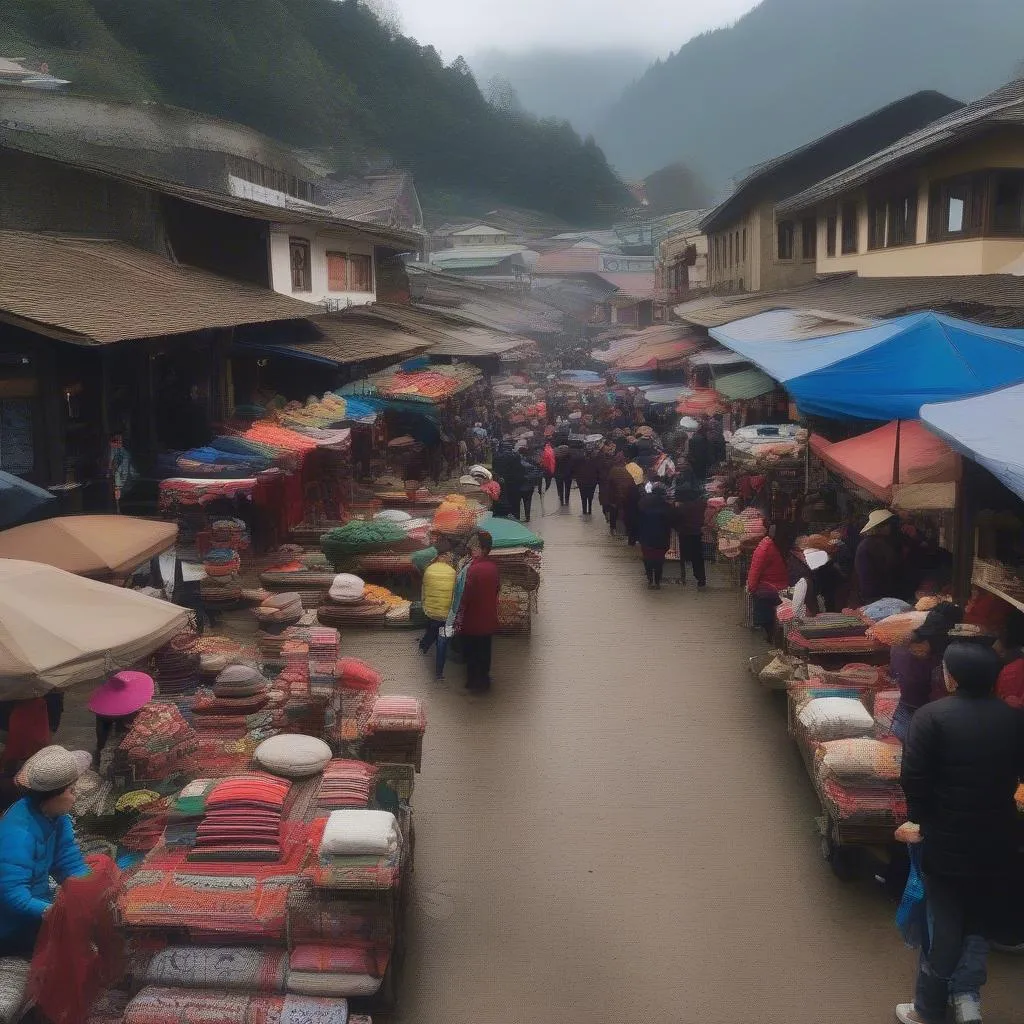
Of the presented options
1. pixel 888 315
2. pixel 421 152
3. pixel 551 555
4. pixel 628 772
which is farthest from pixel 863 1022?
pixel 421 152

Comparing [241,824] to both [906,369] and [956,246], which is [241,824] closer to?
[906,369]

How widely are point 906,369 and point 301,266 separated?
15506 millimetres

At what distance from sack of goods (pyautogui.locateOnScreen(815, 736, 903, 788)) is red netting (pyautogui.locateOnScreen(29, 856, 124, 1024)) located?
411 cm

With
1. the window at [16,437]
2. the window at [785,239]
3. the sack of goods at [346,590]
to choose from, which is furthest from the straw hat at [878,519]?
the window at [785,239]

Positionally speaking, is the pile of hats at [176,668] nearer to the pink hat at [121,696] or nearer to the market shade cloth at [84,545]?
the market shade cloth at [84,545]

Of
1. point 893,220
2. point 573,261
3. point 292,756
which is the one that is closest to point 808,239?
point 893,220

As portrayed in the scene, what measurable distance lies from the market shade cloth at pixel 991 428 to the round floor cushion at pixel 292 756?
158 inches

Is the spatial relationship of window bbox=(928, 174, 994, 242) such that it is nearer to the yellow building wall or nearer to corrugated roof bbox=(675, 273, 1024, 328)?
the yellow building wall

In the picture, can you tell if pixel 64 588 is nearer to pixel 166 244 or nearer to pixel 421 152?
pixel 166 244

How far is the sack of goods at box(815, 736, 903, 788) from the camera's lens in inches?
268

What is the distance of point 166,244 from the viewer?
18.9 metres

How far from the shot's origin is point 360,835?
5621mm

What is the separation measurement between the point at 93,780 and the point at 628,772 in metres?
3.85

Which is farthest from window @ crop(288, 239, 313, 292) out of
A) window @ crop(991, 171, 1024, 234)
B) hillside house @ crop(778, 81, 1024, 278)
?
window @ crop(991, 171, 1024, 234)
